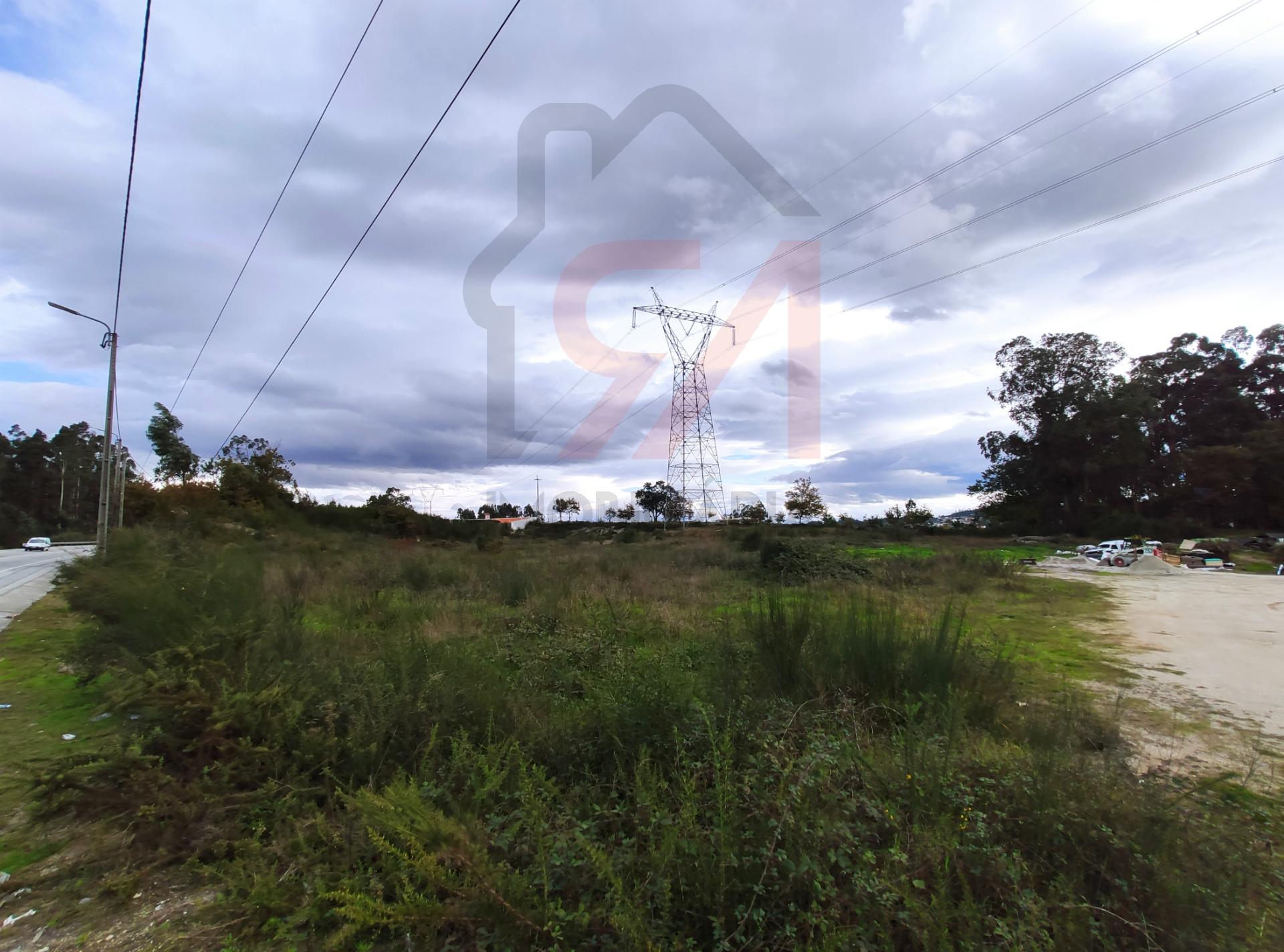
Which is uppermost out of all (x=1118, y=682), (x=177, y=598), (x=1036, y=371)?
(x=1036, y=371)

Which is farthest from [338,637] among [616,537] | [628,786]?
[616,537]

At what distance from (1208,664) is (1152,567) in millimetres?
17613

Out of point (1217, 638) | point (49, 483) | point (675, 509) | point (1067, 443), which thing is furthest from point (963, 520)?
point (49, 483)

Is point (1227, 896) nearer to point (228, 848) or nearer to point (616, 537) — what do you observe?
point (228, 848)

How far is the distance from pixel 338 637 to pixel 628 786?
4378mm

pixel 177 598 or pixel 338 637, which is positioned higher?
pixel 177 598

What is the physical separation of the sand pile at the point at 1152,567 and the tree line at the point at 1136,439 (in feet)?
71.2

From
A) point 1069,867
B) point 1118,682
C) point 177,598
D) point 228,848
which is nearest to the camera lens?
point 1069,867

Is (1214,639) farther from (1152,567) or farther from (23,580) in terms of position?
(23,580)

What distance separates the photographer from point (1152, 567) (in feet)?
70.1

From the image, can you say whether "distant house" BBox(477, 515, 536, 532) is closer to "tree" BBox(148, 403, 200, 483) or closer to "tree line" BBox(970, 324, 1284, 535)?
"tree" BBox(148, 403, 200, 483)

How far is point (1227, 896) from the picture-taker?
2.17m

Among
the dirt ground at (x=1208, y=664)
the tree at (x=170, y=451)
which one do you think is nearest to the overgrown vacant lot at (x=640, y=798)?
the dirt ground at (x=1208, y=664)

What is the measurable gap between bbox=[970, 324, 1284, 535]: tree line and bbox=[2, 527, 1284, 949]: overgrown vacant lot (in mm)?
46564
